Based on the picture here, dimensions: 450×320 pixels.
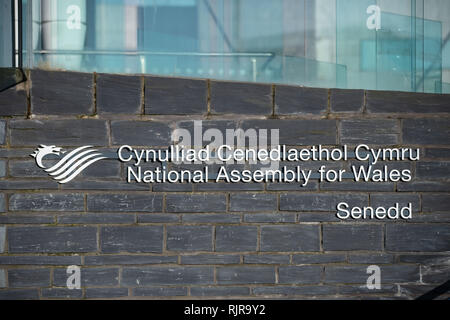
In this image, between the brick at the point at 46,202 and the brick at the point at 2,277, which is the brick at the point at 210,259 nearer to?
the brick at the point at 46,202

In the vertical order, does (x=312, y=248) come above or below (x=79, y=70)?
below

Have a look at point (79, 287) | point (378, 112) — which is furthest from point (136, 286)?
point (378, 112)

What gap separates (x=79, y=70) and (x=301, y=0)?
2.31 metres

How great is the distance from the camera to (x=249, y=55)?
581 cm

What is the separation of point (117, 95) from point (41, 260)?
1769 mm

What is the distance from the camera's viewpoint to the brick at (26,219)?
18.3ft

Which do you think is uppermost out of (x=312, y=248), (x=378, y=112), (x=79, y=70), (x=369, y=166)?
(x=79, y=70)

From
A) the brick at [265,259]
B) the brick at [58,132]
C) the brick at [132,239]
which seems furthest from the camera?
the brick at [265,259]

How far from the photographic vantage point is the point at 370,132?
18.9 ft

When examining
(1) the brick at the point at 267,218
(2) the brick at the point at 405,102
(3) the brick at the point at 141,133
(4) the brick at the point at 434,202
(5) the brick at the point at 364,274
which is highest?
(2) the brick at the point at 405,102

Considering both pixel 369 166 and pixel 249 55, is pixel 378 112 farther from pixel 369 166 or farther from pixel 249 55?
pixel 249 55

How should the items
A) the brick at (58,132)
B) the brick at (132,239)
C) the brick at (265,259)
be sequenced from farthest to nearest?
the brick at (265,259) < the brick at (132,239) < the brick at (58,132)

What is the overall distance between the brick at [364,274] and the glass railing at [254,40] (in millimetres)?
1819

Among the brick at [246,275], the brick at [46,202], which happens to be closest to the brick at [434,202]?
the brick at [246,275]
